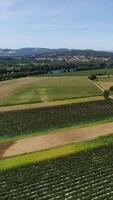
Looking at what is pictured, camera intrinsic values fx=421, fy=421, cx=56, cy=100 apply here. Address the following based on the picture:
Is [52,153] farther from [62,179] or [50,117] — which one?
[50,117]

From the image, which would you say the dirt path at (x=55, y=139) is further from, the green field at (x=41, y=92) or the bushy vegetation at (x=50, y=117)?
the green field at (x=41, y=92)

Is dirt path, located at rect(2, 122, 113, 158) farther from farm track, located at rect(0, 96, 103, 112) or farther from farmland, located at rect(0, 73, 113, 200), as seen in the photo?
farm track, located at rect(0, 96, 103, 112)

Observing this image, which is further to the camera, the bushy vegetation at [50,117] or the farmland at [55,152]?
the bushy vegetation at [50,117]

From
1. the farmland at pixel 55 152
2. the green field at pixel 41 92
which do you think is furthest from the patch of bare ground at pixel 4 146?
the green field at pixel 41 92

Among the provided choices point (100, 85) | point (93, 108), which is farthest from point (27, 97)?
point (100, 85)

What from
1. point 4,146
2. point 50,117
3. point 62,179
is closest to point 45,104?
point 50,117

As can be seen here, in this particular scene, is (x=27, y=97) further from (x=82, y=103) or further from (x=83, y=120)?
(x=83, y=120)

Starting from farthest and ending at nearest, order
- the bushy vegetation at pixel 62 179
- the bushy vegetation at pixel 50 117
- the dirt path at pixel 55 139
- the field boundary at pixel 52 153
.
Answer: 1. the bushy vegetation at pixel 50 117
2. the dirt path at pixel 55 139
3. the field boundary at pixel 52 153
4. the bushy vegetation at pixel 62 179
